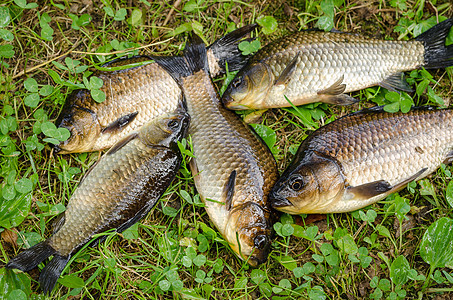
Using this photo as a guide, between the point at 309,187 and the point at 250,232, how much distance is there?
579 millimetres

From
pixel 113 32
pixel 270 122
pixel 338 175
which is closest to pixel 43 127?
pixel 113 32

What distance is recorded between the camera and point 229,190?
129 inches

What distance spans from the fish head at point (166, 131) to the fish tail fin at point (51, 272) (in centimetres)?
116

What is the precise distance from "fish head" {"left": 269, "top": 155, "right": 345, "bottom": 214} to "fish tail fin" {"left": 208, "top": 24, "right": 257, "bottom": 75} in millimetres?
1171

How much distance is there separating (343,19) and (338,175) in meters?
1.68

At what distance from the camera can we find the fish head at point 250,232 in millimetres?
3227

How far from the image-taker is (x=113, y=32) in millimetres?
3922

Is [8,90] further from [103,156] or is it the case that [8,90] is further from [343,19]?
[343,19]

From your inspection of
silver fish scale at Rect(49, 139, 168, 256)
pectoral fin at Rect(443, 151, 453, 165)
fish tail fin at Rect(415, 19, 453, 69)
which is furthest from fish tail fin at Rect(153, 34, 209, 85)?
pectoral fin at Rect(443, 151, 453, 165)

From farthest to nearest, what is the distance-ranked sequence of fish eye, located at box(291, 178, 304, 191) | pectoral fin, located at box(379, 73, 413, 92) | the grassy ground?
pectoral fin, located at box(379, 73, 413, 92), the grassy ground, fish eye, located at box(291, 178, 304, 191)

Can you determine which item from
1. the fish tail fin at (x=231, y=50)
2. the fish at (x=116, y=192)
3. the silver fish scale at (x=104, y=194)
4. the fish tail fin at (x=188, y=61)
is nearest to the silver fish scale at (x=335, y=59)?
the fish tail fin at (x=231, y=50)

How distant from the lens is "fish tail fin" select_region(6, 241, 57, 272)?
3270mm

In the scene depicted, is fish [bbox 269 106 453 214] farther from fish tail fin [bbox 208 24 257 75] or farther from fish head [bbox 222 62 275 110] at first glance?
fish tail fin [bbox 208 24 257 75]

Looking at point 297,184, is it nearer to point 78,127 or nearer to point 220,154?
point 220,154
